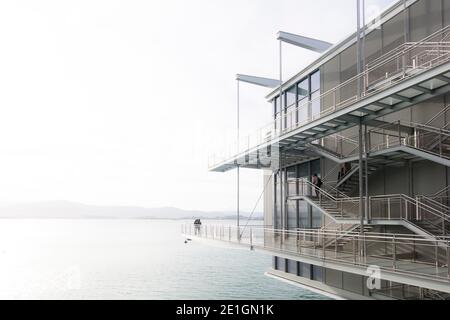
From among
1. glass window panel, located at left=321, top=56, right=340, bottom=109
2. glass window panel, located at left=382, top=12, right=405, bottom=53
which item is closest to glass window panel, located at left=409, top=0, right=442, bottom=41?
glass window panel, located at left=382, top=12, right=405, bottom=53

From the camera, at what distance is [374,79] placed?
1622cm

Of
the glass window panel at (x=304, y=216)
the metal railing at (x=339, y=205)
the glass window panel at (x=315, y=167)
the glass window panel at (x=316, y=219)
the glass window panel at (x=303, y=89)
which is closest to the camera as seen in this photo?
the metal railing at (x=339, y=205)

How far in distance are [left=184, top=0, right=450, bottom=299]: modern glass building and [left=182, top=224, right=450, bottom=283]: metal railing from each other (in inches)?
1.6

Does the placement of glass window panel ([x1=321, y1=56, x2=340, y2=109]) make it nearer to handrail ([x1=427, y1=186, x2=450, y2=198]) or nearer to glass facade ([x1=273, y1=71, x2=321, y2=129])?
glass facade ([x1=273, y1=71, x2=321, y2=129])

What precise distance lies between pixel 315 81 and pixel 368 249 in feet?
36.9

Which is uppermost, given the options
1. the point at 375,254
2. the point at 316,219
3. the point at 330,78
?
the point at 330,78

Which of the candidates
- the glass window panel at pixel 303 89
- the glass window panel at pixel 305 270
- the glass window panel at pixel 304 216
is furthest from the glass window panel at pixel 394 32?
the glass window panel at pixel 305 270

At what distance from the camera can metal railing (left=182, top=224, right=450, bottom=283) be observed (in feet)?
32.5

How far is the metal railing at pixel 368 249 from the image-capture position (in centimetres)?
991

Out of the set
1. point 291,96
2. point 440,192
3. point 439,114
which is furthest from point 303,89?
point 440,192

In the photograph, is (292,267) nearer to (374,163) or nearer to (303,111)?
(303,111)

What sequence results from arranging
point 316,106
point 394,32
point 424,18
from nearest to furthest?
point 424,18
point 394,32
point 316,106

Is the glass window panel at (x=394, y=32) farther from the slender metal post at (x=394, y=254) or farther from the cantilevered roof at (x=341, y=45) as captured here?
the slender metal post at (x=394, y=254)

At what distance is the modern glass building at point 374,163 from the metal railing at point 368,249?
0.04 meters
